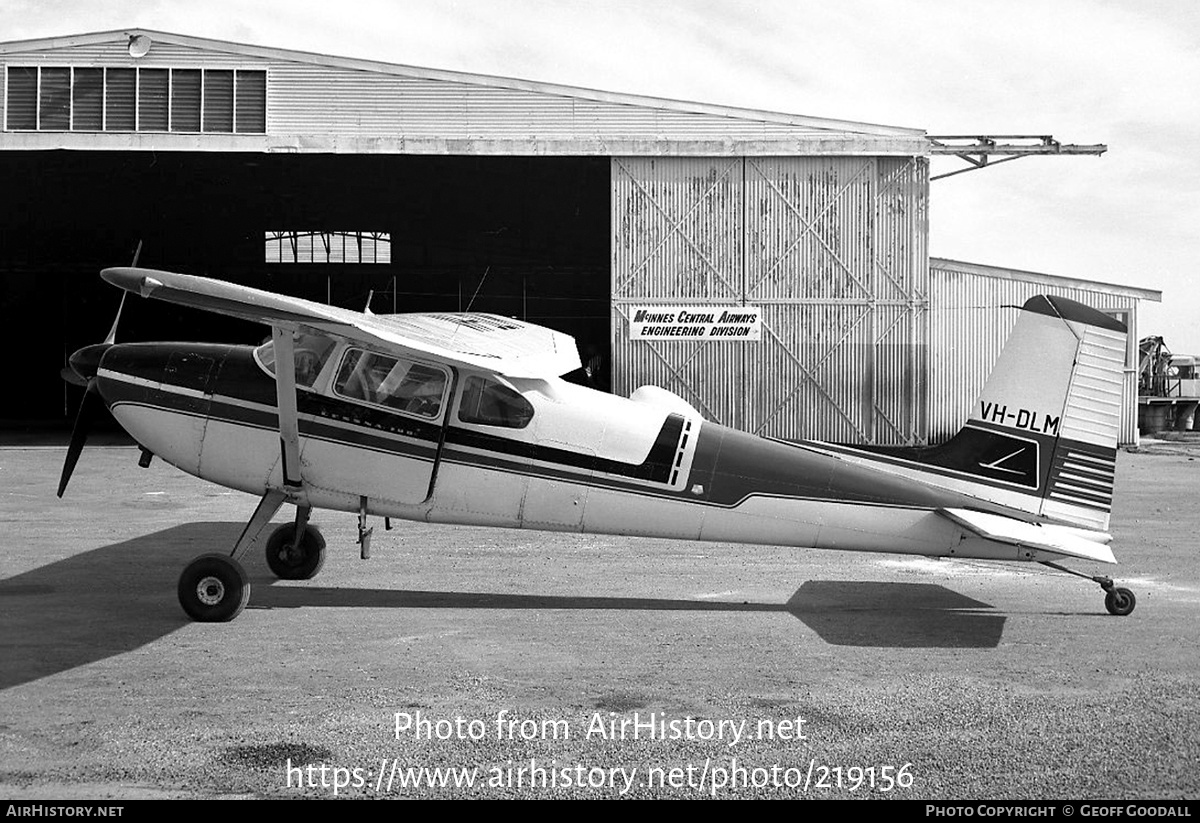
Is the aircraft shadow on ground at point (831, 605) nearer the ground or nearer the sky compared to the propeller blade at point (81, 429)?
nearer the ground

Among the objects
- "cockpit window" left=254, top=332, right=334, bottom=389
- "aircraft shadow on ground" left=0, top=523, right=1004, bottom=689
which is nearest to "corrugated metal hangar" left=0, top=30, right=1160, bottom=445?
"aircraft shadow on ground" left=0, top=523, right=1004, bottom=689

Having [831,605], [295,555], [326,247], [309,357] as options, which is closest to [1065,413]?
[831,605]

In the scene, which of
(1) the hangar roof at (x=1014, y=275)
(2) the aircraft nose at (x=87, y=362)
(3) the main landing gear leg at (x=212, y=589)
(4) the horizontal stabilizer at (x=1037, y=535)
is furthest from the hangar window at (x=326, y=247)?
(4) the horizontal stabilizer at (x=1037, y=535)

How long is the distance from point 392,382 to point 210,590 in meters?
2.15

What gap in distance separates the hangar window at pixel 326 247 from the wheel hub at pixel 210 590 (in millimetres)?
31666

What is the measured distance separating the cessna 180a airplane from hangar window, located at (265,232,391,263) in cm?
3064

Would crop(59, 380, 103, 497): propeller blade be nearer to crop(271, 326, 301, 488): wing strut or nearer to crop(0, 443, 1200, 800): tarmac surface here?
crop(0, 443, 1200, 800): tarmac surface

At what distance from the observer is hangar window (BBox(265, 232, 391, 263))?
127 feet

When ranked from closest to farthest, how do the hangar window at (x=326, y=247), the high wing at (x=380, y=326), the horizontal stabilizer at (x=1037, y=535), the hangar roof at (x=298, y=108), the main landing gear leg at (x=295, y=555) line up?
the high wing at (x=380, y=326)
the horizontal stabilizer at (x=1037, y=535)
the main landing gear leg at (x=295, y=555)
the hangar roof at (x=298, y=108)
the hangar window at (x=326, y=247)

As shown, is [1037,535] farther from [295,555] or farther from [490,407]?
[295,555]

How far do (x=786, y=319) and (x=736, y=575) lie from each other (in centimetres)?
1623

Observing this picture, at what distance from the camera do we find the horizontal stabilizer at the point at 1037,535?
7918mm

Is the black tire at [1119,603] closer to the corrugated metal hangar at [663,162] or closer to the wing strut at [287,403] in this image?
the wing strut at [287,403]
